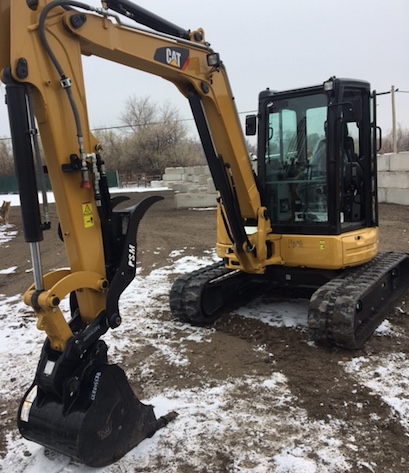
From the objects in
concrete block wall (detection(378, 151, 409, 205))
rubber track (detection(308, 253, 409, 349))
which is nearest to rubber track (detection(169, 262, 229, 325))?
rubber track (detection(308, 253, 409, 349))

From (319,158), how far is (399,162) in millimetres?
11080

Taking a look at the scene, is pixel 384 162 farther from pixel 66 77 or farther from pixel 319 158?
pixel 66 77

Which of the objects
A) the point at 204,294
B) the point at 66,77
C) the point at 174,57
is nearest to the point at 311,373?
the point at 204,294

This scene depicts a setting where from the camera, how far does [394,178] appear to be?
15508mm

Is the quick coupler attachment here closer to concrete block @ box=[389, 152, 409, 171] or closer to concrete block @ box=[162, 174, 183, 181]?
concrete block @ box=[389, 152, 409, 171]

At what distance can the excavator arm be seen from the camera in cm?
289

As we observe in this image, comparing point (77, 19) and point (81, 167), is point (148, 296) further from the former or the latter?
point (77, 19)

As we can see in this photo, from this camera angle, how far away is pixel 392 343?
15.6ft

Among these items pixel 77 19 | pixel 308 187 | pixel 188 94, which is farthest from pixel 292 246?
pixel 77 19

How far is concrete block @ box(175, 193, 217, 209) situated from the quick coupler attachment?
51.6 ft

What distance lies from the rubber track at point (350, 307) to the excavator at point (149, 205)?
0.6 inches

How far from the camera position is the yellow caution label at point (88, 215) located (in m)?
3.22

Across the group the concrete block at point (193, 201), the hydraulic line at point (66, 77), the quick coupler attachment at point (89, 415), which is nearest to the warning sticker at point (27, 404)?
the quick coupler attachment at point (89, 415)

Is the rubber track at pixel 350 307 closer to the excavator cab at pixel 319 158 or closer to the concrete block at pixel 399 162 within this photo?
the excavator cab at pixel 319 158
